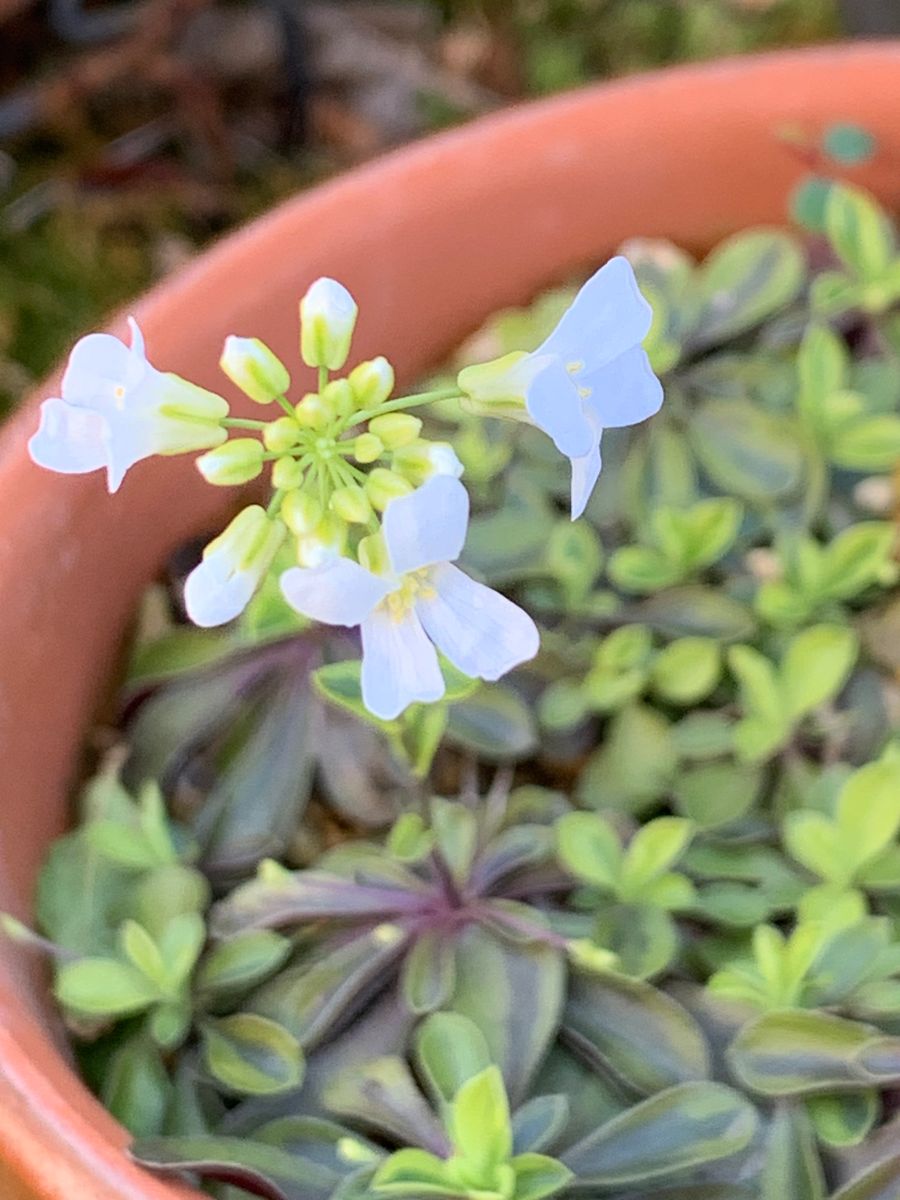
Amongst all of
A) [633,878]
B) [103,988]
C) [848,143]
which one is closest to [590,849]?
[633,878]

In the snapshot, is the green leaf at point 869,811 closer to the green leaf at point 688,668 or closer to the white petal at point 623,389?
the green leaf at point 688,668

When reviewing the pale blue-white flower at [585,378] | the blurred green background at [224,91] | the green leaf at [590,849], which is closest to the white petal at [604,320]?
the pale blue-white flower at [585,378]

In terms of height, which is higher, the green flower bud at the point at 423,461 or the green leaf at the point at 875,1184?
the green flower bud at the point at 423,461

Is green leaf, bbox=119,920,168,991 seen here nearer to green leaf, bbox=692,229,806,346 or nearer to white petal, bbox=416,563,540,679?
white petal, bbox=416,563,540,679

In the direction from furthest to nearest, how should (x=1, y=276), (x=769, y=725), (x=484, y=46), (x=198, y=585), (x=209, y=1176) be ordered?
(x=484, y=46)
(x=1, y=276)
(x=769, y=725)
(x=209, y=1176)
(x=198, y=585)

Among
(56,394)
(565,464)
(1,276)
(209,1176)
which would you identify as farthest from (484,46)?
(209,1176)

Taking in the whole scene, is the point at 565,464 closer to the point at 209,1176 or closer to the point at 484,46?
the point at 209,1176
